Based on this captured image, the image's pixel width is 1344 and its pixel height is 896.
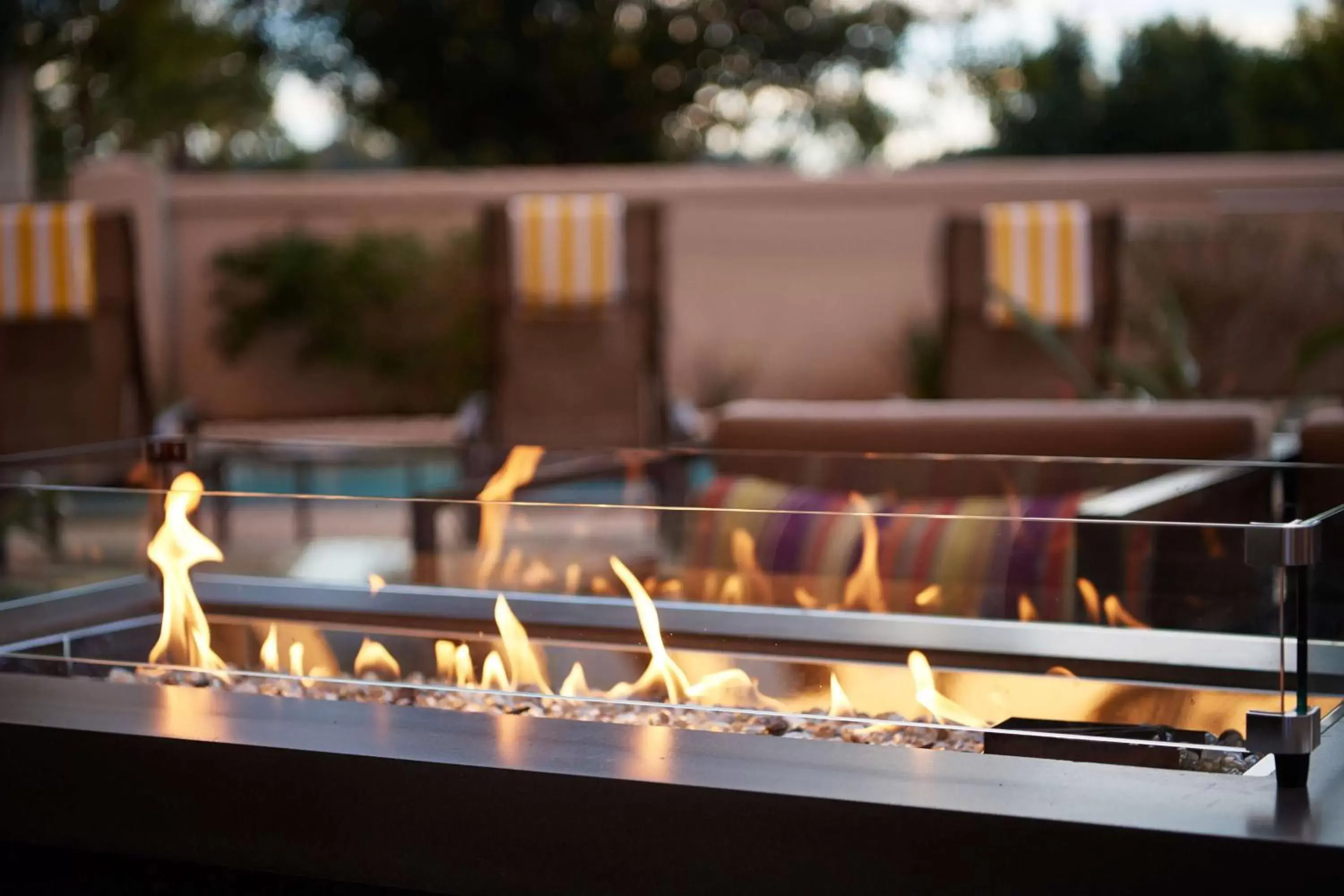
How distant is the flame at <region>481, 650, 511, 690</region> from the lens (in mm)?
1546

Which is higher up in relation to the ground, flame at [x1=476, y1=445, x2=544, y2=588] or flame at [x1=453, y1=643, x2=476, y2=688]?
flame at [x1=476, y1=445, x2=544, y2=588]

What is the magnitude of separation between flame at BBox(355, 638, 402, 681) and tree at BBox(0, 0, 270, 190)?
6.33m

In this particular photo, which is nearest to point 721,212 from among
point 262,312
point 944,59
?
point 262,312

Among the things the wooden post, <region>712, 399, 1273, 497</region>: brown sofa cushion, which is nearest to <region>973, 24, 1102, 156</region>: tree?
the wooden post

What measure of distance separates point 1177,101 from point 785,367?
7082 mm

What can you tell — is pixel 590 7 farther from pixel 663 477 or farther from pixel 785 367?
pixel 663 477

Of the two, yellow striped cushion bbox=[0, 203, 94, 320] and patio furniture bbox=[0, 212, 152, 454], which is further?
yellow striped cushion bbox=[0, 203, 94, 320]

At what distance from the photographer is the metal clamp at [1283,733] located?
3.95 ft

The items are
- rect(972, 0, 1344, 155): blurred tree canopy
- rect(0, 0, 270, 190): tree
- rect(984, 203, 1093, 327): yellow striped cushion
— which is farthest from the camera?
rect(972, 0, 1344, 155): blurred tree canopy

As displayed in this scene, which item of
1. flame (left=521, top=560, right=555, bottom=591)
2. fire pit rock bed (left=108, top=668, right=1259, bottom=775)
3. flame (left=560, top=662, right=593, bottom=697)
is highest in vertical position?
flame (left=521, top=560, right=555, bottom=591)

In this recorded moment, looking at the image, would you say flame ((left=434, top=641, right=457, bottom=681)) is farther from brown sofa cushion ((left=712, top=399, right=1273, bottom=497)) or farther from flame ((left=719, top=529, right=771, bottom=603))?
brown sofa cushion ((left=712, top=399, right=1273, bottom=497))

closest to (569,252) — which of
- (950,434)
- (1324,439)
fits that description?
(950,434)

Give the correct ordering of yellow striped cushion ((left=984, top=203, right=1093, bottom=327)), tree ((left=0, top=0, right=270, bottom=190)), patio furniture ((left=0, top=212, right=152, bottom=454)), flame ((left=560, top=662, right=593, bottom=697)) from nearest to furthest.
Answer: flame ((left=560, top=662, right=593, bottom=697)), patio furniture ((left=0, top=212, right=152, bottom=454)), yellow striped cushion ((left=984, top=203, right=1093, bottom=327)), tree ((left=0, top=0, right=270, bottom=190))

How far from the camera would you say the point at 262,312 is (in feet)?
27.4
